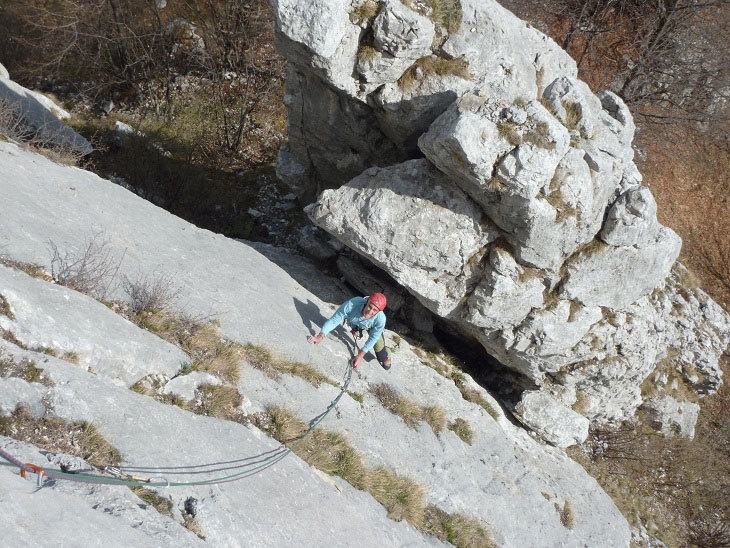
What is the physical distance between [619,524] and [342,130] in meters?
11.8

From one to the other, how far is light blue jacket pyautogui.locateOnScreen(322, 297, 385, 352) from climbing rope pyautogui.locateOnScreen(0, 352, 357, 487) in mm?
2366

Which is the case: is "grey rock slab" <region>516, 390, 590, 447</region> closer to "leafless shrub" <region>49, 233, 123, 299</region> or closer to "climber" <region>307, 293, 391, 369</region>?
"climber" <region>307, 293, 391, 369</region>

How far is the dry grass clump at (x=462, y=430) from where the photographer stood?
38.8 ft

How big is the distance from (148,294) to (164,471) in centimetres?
347

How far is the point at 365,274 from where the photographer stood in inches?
550

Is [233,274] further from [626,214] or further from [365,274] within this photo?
[626,214]

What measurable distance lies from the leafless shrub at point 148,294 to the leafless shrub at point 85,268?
1.19 feet

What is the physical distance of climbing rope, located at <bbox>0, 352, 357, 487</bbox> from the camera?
5.95m

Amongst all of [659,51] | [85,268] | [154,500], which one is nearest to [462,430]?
[154,500]

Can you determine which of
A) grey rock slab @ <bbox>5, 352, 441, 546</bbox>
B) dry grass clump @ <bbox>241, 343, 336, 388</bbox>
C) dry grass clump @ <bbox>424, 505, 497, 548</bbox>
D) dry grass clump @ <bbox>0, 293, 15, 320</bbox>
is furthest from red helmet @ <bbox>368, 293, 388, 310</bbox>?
dry grass clump @ <bbox>0, 293, 15, 320</bbox>

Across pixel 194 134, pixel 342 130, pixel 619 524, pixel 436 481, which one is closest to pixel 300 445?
pixel 436 481

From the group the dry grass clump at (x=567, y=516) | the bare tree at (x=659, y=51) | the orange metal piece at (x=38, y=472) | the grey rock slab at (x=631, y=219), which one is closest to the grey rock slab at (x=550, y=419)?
the dry grass clump at (x=567, y=516)

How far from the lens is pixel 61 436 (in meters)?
6.64

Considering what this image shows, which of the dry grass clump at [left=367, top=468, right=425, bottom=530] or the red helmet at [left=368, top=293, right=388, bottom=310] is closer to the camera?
the dry grass clump at [left=367, top=468, right=425, bottom=530]
